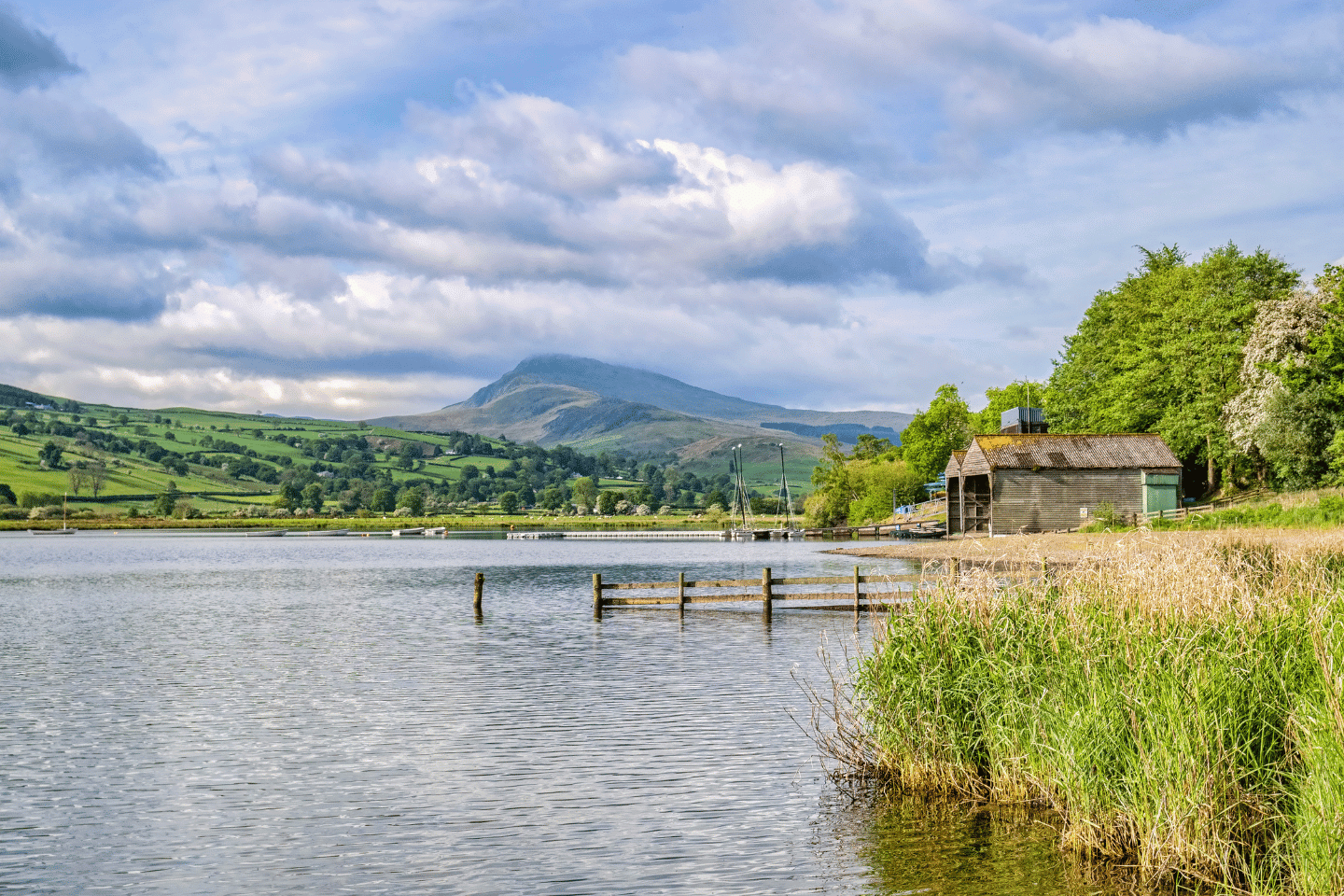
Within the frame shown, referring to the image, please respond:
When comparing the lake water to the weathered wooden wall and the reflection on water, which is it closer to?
the reflection on water

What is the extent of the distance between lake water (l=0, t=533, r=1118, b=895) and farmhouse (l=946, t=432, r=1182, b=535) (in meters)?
46.3

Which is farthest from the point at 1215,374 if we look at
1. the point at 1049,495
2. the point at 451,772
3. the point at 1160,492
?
the point at 451,772

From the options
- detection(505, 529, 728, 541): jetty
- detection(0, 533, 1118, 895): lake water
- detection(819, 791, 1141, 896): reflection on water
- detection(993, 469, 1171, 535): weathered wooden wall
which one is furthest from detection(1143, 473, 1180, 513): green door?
detection(505, 529, 728, 541): jetty

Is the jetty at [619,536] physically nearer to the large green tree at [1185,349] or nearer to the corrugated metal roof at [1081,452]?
the large green tree at [1185,349]

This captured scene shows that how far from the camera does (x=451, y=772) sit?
18.4 metres

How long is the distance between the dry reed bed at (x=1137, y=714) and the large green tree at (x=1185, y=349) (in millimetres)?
70325

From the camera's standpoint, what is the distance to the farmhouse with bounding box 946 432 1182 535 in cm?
8238

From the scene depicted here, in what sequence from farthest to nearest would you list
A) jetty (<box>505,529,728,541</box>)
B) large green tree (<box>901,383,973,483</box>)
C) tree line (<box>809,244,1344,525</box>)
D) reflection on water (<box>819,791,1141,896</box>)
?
jetty (<box>505,529,728,541</box>) → large green tree (<box>901,383,973,483</box>) → tree line (<box>809,244,1344,525</box>) → reflection on water (<box>819,791,1141,896</box>)

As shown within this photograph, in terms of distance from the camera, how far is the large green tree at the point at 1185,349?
271 ft

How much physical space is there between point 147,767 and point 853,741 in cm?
1178

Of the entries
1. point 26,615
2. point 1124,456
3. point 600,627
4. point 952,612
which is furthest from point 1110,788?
point 1124,456

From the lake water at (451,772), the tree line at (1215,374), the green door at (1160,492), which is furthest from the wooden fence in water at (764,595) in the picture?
the green door at (1160,492)

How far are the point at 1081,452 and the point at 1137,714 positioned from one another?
75235 mm

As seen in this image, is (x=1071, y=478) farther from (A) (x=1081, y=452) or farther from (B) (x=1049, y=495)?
(A) (x=1081, y=452)
